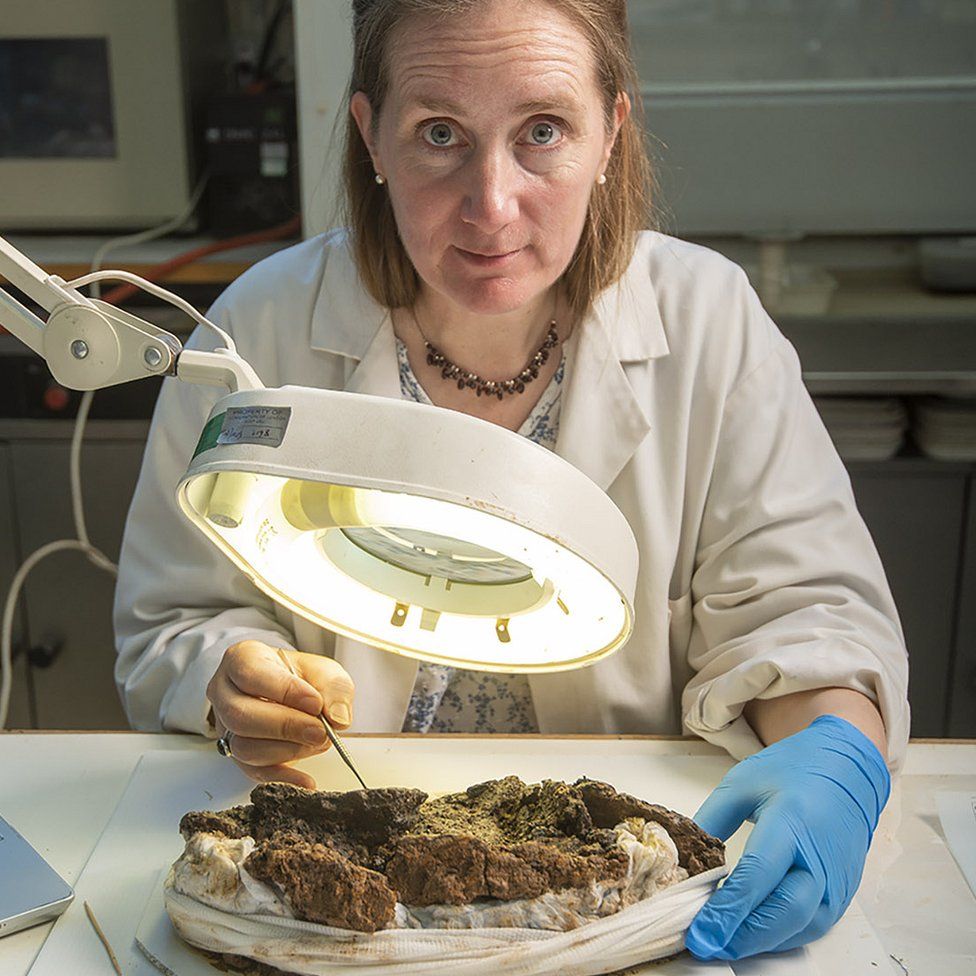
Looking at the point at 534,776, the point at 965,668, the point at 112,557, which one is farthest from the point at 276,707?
the point at 965,668

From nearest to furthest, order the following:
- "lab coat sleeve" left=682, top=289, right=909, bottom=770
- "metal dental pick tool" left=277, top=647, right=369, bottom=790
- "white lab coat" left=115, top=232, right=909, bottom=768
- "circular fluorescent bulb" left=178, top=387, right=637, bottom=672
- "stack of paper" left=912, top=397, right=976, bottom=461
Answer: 1. "circular fluorescent bulb" left=178, top=387, right=637, bottom=672
2. "metal dental pick tool" left=277, top=647, right=369, bottom=790
3. "lab coat sleeve" left=682, top=289, right=909, bottom=770
4. "white lab coat" left=115, top=232, right=909, bottom=768
5. "stack of paper" left=912, top=397, right=976, bottom=461

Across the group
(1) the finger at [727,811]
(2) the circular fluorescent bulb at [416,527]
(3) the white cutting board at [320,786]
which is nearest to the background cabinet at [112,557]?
(3) the white cutting board at [320,786]

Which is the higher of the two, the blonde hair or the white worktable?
the blonde hair

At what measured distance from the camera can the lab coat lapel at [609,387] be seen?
146 cm

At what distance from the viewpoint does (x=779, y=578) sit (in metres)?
1.39

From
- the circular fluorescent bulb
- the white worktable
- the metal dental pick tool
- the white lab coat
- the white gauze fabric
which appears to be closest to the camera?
the circular fluorescent bulb

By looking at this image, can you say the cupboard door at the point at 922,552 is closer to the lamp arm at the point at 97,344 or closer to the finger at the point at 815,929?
the finger at the point at 815,929

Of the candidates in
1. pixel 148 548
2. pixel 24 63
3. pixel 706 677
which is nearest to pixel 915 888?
pixel 706 677

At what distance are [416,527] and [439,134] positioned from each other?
1.74 ft

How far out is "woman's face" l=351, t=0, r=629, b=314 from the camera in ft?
3.77

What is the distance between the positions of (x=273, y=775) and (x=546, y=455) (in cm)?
61

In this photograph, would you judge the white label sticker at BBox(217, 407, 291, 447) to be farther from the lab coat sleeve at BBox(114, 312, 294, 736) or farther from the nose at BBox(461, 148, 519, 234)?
the lab coat sleeve at BBox(114, 312, 294, 736)

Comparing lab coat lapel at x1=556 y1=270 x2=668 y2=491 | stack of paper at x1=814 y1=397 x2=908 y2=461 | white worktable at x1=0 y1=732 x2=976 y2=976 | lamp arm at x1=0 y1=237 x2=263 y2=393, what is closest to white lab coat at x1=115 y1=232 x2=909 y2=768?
lab coat lapel at x1=556 y1=270 x2=668 y2=491

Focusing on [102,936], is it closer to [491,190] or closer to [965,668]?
[491,190]
